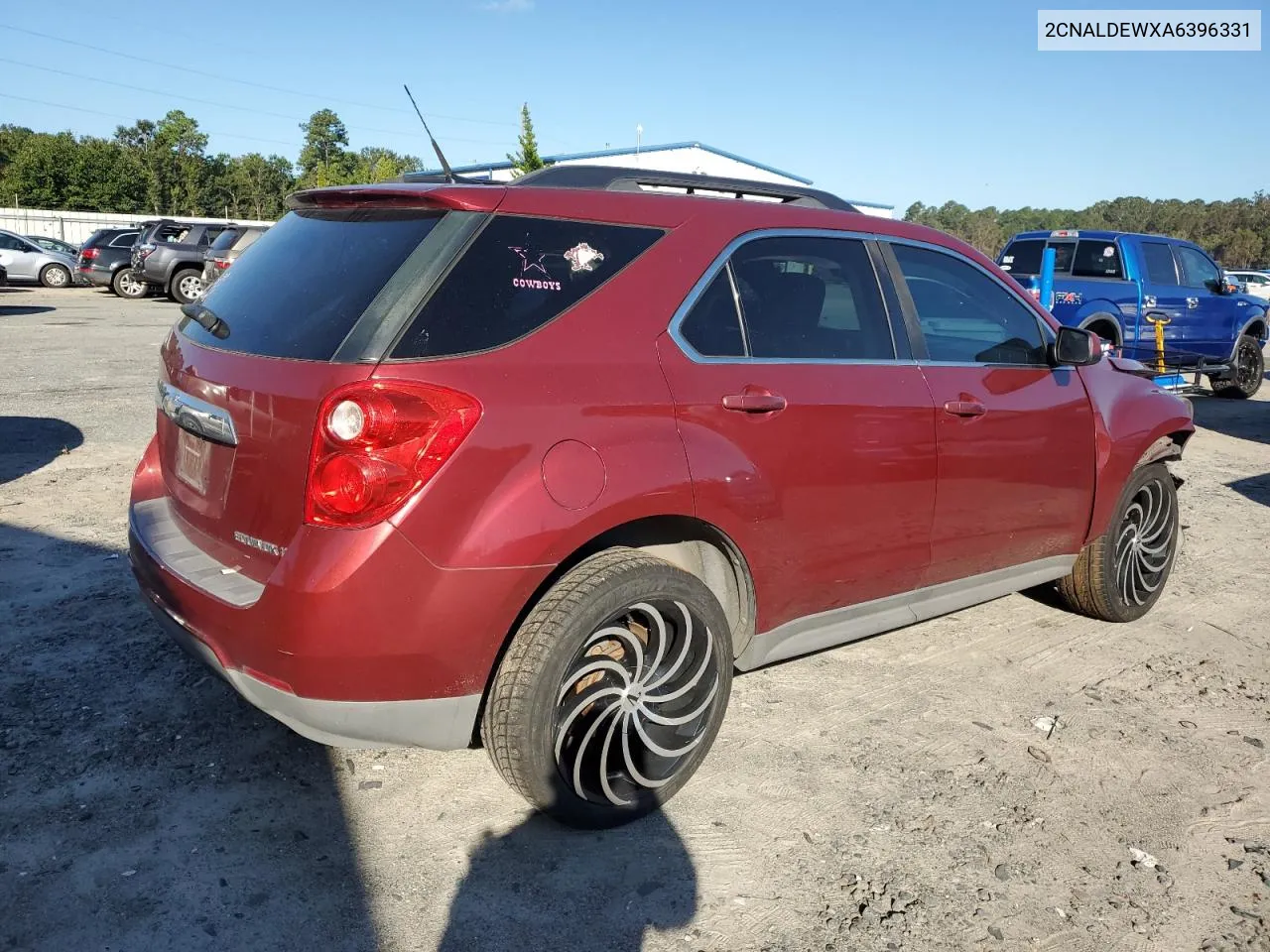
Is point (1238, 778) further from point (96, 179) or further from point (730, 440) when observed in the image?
point (96, 179)

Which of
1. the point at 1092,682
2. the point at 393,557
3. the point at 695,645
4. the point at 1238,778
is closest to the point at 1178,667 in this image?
the point at 1092,682

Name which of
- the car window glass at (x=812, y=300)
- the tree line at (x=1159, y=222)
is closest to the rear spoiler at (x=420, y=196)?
the car window glass at (x=812, y=300)

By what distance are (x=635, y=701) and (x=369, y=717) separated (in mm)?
785

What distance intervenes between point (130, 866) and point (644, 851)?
1.38 m

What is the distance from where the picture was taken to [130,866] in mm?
2664

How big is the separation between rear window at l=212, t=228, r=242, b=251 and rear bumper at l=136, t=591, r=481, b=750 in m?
19.3

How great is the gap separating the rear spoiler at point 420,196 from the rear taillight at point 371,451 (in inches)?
23.3

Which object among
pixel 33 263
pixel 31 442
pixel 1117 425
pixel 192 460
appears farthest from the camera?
pixel 33 263

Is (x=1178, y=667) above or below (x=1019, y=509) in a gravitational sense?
below

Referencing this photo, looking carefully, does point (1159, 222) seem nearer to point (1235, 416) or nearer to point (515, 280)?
point (1235, 416)

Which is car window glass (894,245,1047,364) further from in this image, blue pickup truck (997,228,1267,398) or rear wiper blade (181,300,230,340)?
blue pickup truck (997,228,1267,398)

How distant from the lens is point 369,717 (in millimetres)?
2568

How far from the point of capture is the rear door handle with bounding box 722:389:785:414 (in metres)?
3.06

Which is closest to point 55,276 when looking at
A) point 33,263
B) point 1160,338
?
point 33,263
